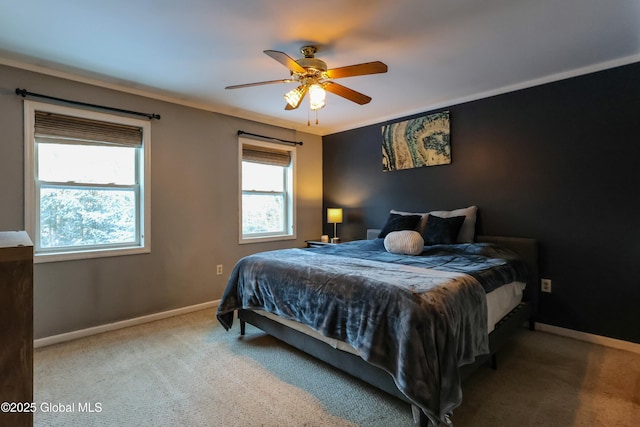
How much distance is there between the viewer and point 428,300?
5.34 ft

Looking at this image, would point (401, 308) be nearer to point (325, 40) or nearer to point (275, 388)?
point (275, 388)

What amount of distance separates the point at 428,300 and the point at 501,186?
7.58ft

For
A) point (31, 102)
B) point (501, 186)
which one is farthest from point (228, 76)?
point (501, 186)

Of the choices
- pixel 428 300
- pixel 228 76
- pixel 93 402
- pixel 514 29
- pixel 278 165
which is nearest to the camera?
pixel 428 300

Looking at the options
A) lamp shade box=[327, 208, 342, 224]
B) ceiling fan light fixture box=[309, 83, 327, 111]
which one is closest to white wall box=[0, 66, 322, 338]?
lamp shade box=[327, 208, 342, 224]

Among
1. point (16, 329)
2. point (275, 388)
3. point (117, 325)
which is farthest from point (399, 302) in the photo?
point (117, 325)

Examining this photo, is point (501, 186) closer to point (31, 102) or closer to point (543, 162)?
point (543, 162)

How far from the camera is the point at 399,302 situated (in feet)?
5.47

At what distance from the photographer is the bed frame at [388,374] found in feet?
5.82

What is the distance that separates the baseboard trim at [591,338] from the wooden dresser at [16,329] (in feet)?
12.2

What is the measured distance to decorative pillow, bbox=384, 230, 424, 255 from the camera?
2.92 meters

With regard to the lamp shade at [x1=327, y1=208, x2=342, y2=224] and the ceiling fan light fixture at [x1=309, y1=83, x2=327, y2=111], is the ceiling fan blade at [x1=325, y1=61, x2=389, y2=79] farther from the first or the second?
the lamp shade at [x1=327, y1=208, x2=342, y2=224]

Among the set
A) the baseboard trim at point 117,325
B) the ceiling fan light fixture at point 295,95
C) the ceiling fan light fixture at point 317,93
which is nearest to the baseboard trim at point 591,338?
the ceiling fan light fixture at point 317,93

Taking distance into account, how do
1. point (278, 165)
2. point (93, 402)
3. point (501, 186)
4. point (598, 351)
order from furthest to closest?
point (278, 165), point (501, 186), point (598, 351), point (93, 402)
